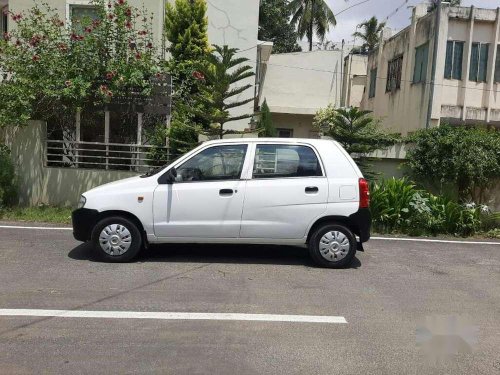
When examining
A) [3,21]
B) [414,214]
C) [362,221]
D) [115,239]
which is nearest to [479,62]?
[414,214]

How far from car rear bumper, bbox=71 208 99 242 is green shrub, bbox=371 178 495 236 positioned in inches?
210

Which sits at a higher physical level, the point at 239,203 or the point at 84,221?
the point at 239,203

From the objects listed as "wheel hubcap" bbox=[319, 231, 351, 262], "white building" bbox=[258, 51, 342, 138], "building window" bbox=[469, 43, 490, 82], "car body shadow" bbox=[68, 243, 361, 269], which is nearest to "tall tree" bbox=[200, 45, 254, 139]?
"car body shadow" bbox=[68, 243, 361, 269]

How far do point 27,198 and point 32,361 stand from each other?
7669mm

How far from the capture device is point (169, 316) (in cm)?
496

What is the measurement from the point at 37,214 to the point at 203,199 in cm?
489

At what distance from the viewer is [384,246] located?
28.0 feet

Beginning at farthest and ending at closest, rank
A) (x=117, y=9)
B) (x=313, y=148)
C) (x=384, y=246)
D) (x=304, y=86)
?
(x=304, y=86) → (x=117, y=9) → (x=384, y=246) → (x=313, y=148)

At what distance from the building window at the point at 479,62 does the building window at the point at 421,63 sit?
62.6 inches

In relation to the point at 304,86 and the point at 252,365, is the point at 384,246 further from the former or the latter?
the point at 304,86

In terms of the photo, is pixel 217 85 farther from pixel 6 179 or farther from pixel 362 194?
pixel 362 194

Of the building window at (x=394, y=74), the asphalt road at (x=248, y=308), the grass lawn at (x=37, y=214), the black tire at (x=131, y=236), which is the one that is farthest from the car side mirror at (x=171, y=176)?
the building window at (x=394, y=74)

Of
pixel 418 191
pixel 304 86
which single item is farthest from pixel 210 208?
pixel 304 86

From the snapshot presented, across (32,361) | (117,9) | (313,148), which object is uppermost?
(117,9)
